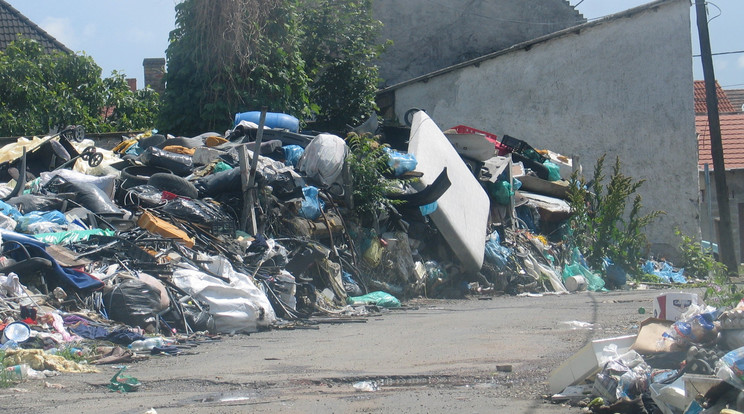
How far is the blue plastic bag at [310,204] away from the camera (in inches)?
441

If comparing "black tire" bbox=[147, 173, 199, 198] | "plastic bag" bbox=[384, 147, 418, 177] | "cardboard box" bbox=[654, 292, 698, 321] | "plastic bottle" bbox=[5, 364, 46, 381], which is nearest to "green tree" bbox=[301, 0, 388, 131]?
"plastic bag" bbox=[384, 147, 418, 177]

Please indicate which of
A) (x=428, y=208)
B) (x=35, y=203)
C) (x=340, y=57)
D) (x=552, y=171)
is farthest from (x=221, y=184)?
(x=340, y=57)

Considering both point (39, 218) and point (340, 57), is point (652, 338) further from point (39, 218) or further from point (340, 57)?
point (340, 57)

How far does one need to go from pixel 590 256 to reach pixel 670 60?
7.45m

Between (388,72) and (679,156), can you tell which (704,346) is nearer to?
(679,156)

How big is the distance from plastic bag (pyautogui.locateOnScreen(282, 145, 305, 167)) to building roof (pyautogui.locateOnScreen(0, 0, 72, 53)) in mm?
20340

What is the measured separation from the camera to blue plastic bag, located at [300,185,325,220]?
11.2 m

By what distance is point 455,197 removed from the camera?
12.9 m

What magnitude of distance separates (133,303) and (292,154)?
17.6 feet

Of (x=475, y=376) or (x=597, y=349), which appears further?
(x=475, y=376)

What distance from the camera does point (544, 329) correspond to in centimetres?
786

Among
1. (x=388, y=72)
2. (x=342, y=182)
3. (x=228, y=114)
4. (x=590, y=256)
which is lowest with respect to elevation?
(x=590, y=256)

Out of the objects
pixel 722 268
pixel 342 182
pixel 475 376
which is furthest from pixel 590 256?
pixel 475 376

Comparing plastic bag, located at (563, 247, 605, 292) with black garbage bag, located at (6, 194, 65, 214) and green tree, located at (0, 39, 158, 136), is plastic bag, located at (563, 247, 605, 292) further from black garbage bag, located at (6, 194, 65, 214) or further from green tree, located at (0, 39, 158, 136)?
green tree, located at (0, 39, 158, 136)
